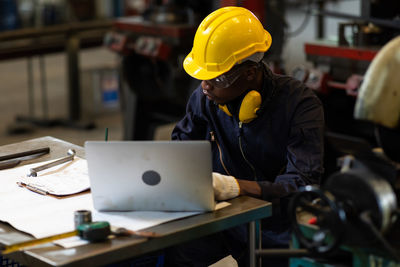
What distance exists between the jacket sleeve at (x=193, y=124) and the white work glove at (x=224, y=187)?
575mm

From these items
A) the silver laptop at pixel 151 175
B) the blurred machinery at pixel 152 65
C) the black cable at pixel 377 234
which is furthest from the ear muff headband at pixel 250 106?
the blurred machinery at pixel 152 65

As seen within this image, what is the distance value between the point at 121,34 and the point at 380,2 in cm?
207

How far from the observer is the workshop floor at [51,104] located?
6352 millimetres

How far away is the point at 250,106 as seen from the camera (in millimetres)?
2451

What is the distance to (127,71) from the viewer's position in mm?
5211

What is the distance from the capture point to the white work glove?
2.12 meters

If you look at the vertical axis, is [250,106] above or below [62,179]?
above

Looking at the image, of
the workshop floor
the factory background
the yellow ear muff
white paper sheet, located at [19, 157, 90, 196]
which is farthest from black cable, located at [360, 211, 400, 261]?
the workshop floor

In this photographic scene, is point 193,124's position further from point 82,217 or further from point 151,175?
point 82,217

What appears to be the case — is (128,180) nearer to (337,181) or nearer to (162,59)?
(337,181)

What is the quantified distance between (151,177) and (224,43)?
662 millimetres

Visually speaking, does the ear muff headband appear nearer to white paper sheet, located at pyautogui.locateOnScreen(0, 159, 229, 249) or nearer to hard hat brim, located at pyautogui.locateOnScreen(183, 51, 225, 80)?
hard hat brim, located at pyautogui.locateOnScreen(183, 51, 225, 80)

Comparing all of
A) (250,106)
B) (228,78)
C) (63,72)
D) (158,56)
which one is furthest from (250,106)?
(63,72)

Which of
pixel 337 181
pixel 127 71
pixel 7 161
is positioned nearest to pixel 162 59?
pixel 127 71
